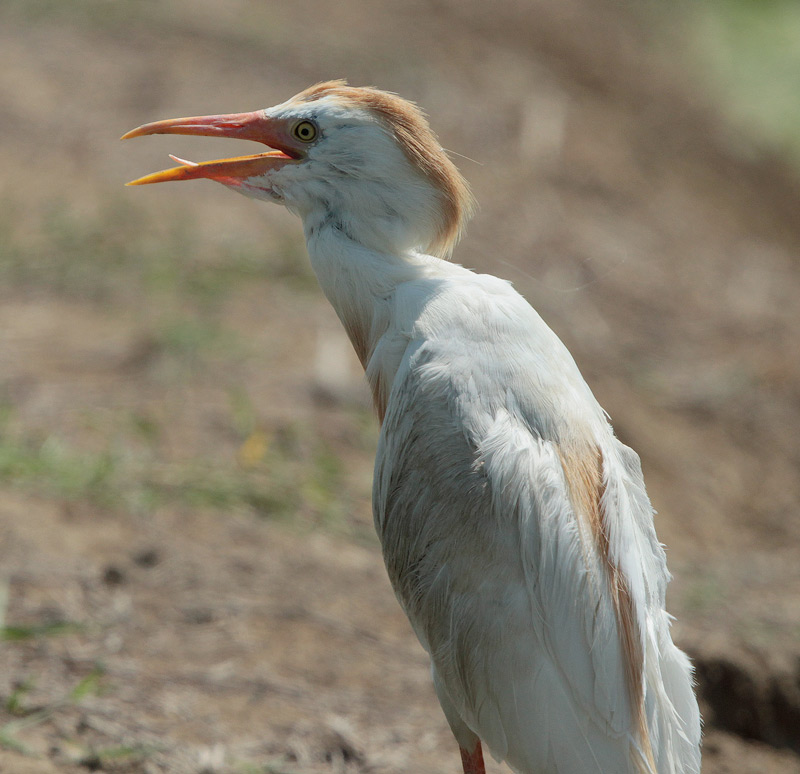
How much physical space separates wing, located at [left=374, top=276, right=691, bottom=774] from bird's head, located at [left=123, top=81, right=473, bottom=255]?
31 centimetres

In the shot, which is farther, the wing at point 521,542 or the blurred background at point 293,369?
the blurred background at point 293,369

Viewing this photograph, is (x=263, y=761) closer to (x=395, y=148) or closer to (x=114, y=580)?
(x=114, y=580)

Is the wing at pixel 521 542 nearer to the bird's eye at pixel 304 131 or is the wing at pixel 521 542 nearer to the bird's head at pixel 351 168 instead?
the bird's head at pixel 351 168

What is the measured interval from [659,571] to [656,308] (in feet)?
18.5

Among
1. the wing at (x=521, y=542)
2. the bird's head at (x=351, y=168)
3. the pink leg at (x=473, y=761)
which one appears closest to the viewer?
the wing at (x=521, y=542)

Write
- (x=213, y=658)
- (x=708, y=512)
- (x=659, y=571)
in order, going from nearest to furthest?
(x=659, y=571), (x=213, y=658), (x=708, y=512)

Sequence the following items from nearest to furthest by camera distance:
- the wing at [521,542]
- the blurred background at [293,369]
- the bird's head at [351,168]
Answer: the wing at [521,542]
the bird's head at [351,168]
the blurred background at [293,369]

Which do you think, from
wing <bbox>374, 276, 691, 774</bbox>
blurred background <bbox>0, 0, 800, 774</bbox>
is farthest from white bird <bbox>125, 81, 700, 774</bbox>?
blurred background <bbox>0, 0, 800, 774</bbox>

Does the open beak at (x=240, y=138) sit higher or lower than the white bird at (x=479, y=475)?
higher

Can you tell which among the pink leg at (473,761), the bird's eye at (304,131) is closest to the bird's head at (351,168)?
the bird's eye at (304,131)

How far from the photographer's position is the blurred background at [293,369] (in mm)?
3787

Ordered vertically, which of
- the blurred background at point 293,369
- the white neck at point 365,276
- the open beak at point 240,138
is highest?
the open beak at point 240,138

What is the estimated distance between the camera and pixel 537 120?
33.4ft

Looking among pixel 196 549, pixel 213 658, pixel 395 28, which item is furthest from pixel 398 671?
pixel 395 28
